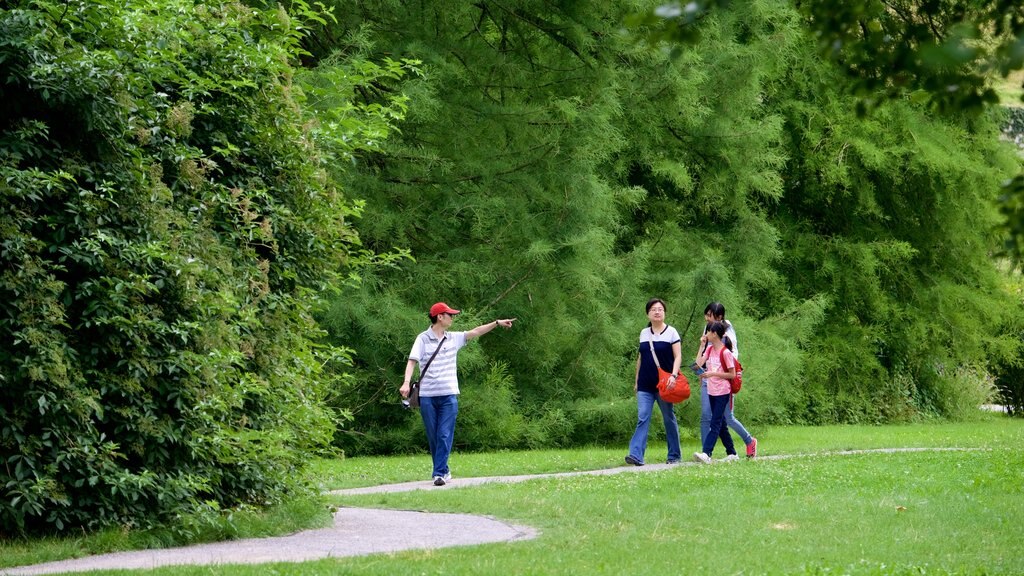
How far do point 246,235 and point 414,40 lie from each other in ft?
37.2

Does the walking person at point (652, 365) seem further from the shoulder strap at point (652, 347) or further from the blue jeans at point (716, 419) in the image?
the blue jeans at point (716, 419)

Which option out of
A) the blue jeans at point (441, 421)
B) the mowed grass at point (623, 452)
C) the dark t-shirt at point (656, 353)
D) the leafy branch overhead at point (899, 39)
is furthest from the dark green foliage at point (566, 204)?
the leafy branch overhead at point (899, 39)

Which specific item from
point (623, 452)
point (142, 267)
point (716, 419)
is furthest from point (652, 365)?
point (142, 267)

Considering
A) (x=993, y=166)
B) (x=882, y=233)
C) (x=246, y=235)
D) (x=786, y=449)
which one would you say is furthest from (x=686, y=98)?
(x=246, y=235)

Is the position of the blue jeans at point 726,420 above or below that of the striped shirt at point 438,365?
below

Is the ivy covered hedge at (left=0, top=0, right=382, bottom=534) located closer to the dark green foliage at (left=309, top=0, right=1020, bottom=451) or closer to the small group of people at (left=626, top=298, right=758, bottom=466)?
the small group of people at (left=626, top=298, right=758, bottom=466)

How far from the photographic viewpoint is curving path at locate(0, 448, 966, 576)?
810 cm

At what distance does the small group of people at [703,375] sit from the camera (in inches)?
608

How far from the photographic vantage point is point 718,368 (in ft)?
50.6

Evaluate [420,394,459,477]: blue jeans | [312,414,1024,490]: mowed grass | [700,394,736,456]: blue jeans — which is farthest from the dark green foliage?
[420,394,459,477]: blue jeans

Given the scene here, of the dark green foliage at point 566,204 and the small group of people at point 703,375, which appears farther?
the dark green foliage at point 566,204

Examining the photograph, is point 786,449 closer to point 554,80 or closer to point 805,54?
point 554,80

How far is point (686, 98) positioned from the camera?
23.9 m

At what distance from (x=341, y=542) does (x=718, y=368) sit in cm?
742
